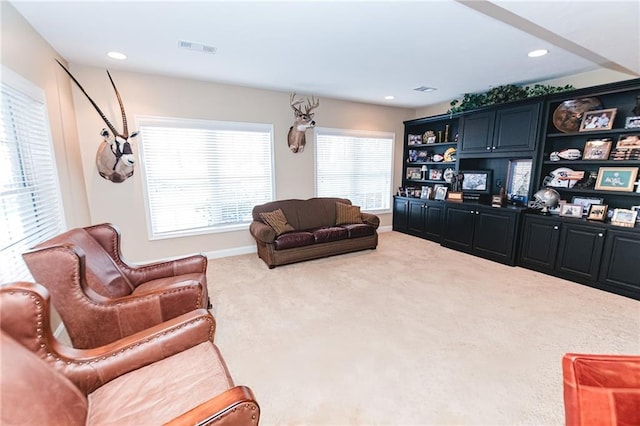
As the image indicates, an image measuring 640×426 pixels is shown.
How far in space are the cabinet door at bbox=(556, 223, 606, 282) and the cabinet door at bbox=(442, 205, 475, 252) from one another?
120 centimetres

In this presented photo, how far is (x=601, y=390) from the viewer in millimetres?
961

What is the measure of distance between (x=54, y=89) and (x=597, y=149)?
248 inches

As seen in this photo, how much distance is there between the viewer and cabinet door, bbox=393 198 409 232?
19.2 ft

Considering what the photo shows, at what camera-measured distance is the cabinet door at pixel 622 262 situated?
9.91ft

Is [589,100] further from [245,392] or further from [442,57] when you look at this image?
[245,392]

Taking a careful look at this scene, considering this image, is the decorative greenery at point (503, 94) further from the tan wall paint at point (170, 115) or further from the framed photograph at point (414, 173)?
the tan wall paint at point (170, 115)

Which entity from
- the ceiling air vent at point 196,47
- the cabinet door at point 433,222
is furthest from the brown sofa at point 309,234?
the ceiling air vent at point 196,47

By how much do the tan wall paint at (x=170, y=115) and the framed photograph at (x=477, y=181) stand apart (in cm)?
248

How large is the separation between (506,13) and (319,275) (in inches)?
129

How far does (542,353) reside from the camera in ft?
7.18

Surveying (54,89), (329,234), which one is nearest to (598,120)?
(329,234)

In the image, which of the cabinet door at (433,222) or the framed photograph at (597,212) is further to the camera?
the cabinet door at (433,222)

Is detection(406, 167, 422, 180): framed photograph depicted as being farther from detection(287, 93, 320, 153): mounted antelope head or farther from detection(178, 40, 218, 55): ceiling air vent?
detection(178, 40, 218, 55): ceiling air vent

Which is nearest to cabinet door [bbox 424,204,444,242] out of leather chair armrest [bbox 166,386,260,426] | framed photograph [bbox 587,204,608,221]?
framed photograph [bbox 587,204,608,221]
